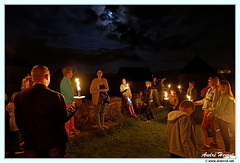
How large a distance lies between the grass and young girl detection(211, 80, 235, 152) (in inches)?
50.3

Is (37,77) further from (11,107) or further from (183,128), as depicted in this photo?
(183,128)

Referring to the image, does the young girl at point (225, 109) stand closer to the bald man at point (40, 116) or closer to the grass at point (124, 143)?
the grass at point (124, 143)

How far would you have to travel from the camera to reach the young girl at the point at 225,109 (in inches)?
147

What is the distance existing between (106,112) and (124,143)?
7.78ft

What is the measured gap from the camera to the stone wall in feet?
19.4

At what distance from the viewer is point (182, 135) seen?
2723 millimetres

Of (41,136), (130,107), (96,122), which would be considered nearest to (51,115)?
(41,136)

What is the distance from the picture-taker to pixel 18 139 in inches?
152

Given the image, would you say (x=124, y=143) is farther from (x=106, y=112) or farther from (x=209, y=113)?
(x=209, y=113)

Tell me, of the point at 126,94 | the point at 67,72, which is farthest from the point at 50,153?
the point at 126,94

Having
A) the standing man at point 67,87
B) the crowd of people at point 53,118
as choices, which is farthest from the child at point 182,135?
the standing man at point 67,87

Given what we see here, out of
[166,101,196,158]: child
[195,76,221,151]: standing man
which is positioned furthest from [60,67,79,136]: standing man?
[195,76,221,151]: standing man

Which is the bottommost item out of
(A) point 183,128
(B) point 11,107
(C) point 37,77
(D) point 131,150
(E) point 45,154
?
(D) point 131,150

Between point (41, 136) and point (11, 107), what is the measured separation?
7.41ft
